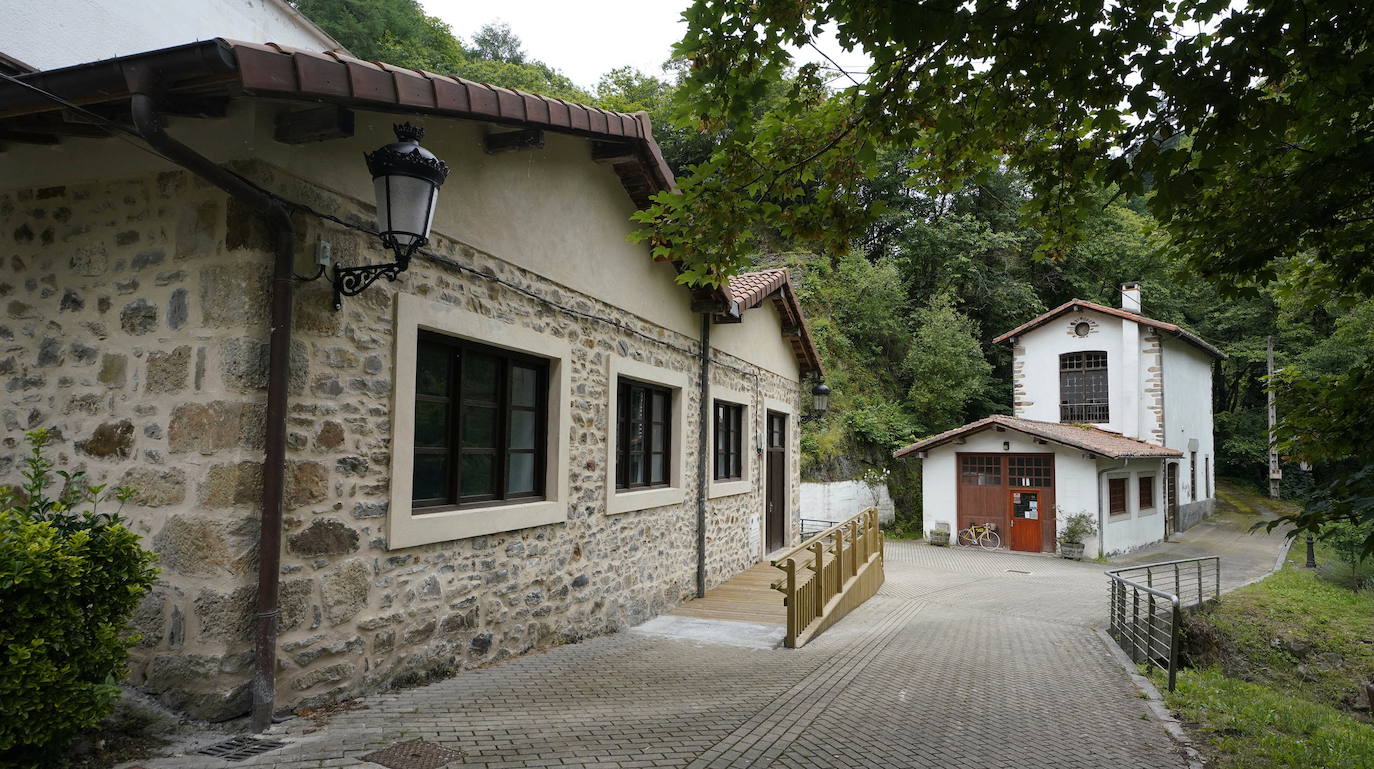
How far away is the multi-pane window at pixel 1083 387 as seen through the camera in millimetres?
21734

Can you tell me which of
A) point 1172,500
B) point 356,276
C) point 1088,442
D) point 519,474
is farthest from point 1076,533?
point 356,276

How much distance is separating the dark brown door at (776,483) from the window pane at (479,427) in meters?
7.36

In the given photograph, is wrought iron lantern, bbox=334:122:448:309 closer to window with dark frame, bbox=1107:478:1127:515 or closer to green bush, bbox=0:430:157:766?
green bush, bbox=0:430:157:766

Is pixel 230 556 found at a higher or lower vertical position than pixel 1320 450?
lower

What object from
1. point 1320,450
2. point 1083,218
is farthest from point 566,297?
point 1320,450

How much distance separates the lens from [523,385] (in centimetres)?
618

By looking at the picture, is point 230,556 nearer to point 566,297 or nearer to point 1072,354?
point 566,297

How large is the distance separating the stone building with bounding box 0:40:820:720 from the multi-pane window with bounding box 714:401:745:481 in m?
4.27

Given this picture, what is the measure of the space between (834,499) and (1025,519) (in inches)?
178

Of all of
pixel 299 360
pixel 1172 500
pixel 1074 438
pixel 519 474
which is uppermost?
pixel 299 360

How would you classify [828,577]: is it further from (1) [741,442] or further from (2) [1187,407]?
(2) [1187,407]

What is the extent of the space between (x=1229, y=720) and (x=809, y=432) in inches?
593

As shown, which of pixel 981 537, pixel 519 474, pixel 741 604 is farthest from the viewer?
pixel 981 537

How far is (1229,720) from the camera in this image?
5.50m
